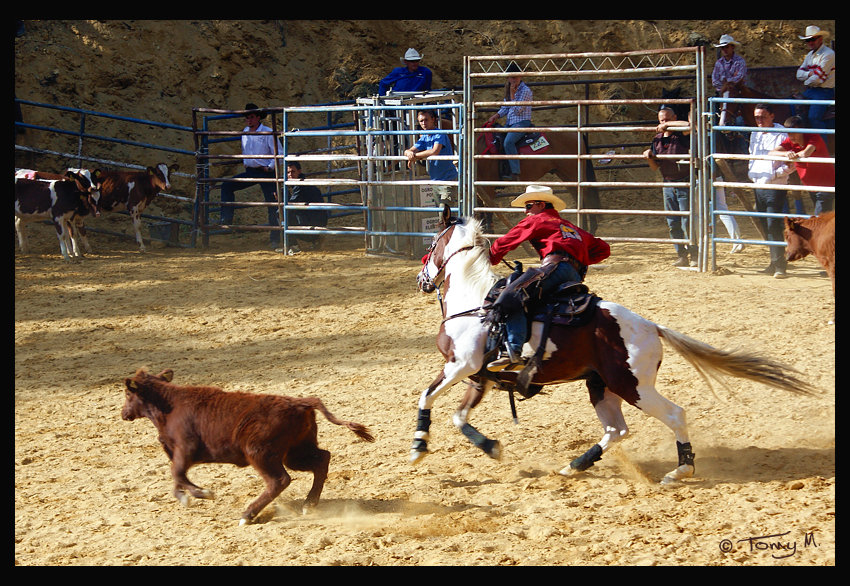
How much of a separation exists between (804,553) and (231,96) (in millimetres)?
15766

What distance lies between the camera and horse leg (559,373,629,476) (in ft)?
17.9

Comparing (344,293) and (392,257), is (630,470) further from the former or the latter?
(392,257)

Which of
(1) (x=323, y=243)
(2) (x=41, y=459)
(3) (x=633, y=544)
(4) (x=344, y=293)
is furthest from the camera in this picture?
(1) (x=323, y=243)

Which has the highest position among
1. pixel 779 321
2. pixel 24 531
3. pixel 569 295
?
pixel 569 295

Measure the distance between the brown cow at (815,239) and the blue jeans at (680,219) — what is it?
317 cm

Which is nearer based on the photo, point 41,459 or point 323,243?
point 41,459

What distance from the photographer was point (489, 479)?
18.2ft

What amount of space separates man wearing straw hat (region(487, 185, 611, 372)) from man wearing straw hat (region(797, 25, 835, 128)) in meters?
6.68

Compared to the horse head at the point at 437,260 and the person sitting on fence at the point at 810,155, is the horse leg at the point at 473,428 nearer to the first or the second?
the horse head at the point at 437,260

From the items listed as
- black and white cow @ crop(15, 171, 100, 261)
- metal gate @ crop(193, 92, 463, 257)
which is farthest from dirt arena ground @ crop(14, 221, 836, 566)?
black and white cow @ crop(15, 171, 100, 261)

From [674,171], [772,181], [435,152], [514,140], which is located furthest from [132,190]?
[772,181]

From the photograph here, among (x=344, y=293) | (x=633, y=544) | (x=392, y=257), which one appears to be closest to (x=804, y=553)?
(x=633, y=544)
